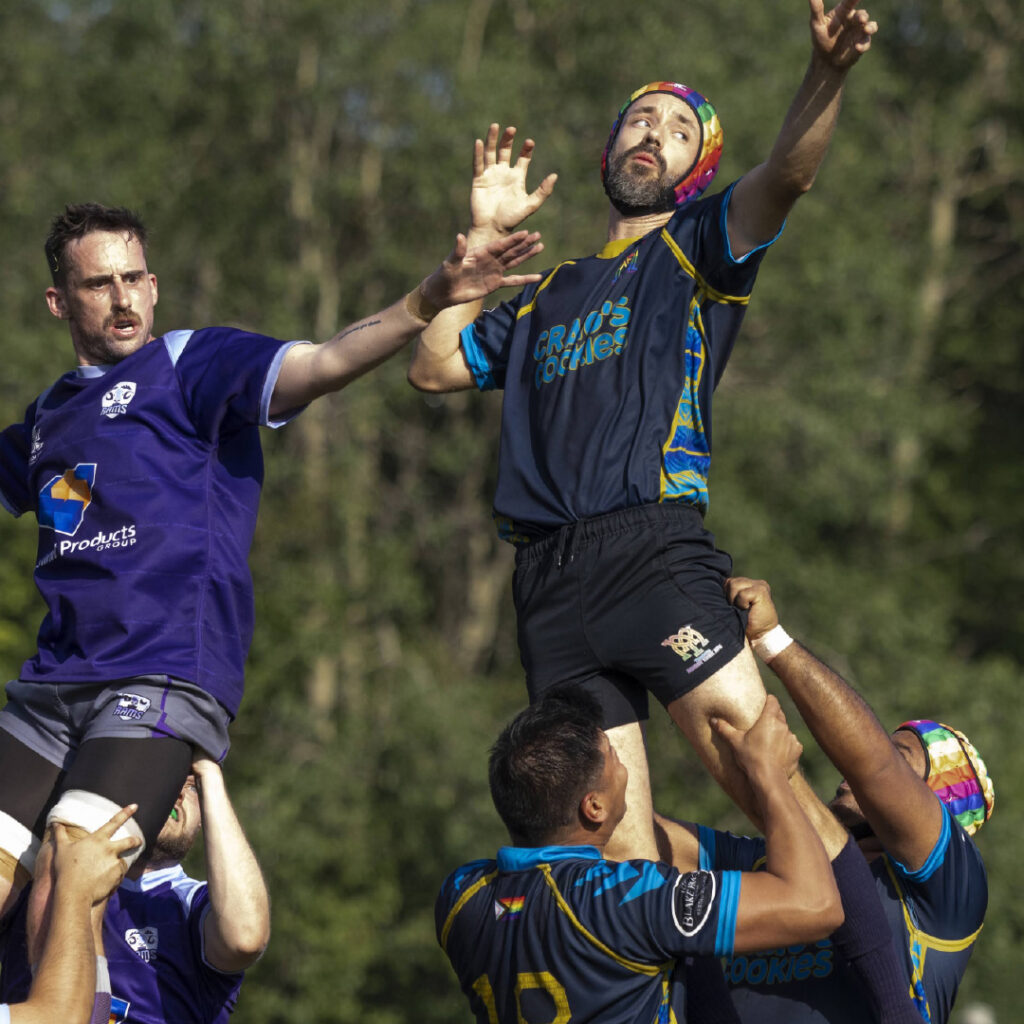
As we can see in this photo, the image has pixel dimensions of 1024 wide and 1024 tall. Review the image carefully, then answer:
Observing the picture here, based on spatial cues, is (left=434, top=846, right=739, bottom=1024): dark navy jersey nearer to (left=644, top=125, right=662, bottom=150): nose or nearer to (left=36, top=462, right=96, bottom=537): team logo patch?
(left=36, top=462, right=96, bottom=537): team logo patch

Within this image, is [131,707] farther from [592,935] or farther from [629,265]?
[629,265]

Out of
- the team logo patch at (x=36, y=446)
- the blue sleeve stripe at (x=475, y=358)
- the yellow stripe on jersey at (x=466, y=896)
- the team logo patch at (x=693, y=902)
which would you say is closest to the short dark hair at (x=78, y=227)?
the team logo patch at (x=36, y=446)

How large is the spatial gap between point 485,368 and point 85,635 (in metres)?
1.58

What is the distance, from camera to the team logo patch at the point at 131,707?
459cm

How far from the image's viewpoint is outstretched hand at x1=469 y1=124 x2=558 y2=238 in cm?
522

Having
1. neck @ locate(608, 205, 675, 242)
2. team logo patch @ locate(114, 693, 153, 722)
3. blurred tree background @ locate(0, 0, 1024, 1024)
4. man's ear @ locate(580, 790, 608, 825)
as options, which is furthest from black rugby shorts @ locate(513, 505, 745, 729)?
blurred tree background @ locate(0, 0, 1024, 1024)

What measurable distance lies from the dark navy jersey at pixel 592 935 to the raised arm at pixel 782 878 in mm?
55

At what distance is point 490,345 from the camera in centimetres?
550

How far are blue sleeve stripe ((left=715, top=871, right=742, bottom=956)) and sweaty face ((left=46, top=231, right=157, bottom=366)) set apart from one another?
2.37 m

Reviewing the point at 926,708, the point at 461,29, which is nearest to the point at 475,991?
the point at 926,708

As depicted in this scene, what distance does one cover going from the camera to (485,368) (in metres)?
5.51

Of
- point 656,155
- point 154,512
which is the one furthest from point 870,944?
point 656,155

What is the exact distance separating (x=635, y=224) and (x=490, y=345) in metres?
0.61

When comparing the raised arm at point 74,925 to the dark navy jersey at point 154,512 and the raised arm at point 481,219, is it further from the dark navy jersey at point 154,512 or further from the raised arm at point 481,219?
the raised arm at point 481,219
